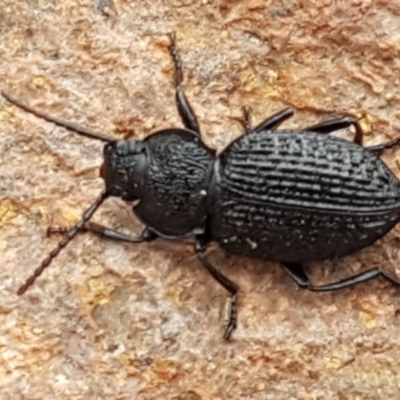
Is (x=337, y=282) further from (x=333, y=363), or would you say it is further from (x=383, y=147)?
(x=383, y=147)

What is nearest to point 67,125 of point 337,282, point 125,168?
point 125,168

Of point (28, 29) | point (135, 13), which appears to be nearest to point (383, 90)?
point (135, 13)

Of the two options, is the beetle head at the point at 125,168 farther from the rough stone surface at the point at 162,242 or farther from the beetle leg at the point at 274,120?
the beetle leg at the point at 274,120

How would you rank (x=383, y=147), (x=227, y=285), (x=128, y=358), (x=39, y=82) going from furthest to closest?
(x=39, y=82)
(x=383, y=147)
(x=227, y=285)
(x=128, y=358)

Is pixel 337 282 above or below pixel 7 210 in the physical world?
below

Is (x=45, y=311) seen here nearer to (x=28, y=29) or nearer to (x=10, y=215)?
(x=10, y=215)

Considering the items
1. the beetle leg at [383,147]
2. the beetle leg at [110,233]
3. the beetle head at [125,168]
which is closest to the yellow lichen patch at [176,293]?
the beetle leg at [110,233]

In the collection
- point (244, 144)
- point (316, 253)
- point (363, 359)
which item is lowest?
point (363, 359)
